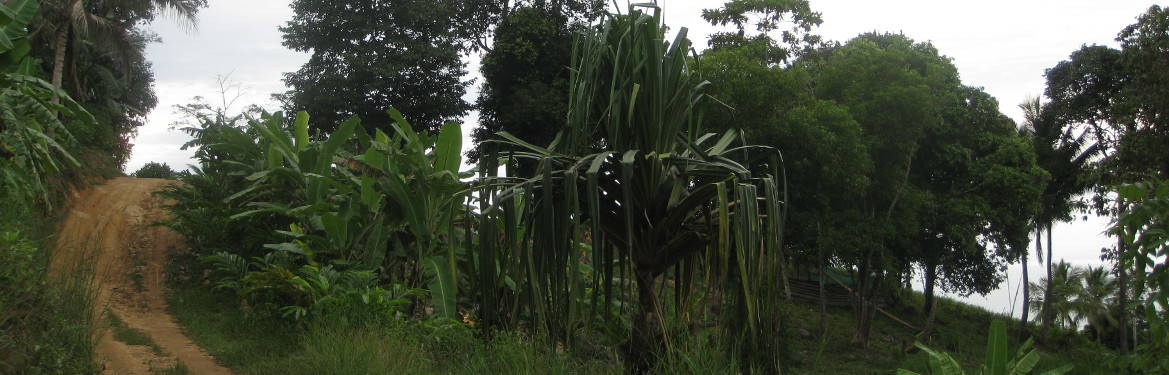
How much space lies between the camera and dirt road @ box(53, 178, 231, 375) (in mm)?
6309

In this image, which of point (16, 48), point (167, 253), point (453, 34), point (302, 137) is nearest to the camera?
point (16, 48)

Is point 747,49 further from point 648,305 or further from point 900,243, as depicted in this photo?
point 648,305

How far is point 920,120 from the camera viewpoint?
21031 millimetres

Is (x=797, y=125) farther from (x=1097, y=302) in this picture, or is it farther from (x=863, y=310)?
(x=1097, y=302)

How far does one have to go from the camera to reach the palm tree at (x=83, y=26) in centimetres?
1680

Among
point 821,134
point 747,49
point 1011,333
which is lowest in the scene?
point 1011,333

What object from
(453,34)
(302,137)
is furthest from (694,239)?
(453,34)

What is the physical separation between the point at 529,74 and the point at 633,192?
16983 mm

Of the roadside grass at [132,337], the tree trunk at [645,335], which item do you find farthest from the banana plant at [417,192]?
the tree trunk at [645,335]

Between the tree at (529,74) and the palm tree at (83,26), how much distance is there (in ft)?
24.1

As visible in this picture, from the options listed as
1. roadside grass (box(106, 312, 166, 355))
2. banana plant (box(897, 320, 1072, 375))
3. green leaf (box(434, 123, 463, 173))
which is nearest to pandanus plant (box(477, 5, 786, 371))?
banana plant (box(897, 320, 1072, 375))

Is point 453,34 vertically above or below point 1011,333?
above

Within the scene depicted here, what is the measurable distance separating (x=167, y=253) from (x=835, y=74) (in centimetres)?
1575

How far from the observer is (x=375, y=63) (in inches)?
843
